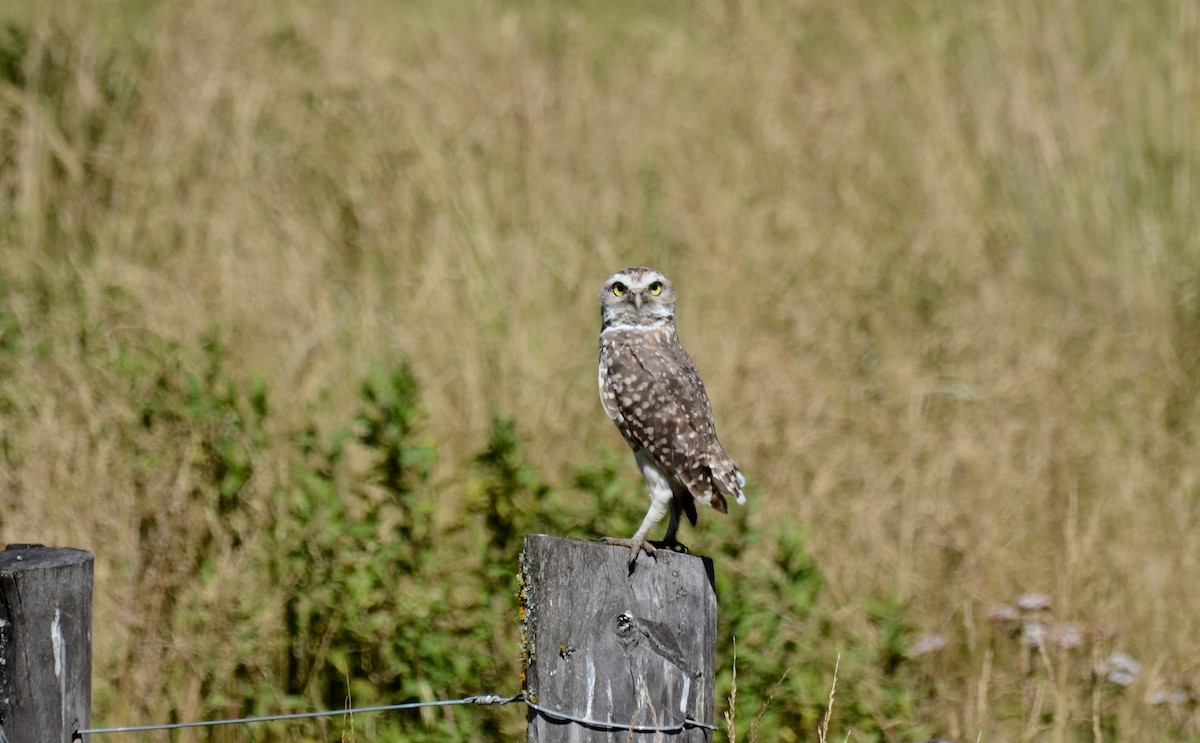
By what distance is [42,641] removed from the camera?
2391 millimetres

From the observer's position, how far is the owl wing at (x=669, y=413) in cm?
373

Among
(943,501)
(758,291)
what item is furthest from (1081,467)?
(758,291)

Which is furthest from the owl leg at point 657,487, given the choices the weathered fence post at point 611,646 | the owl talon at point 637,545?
the weathered fence post at point 611,646

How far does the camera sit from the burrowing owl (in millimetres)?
3732

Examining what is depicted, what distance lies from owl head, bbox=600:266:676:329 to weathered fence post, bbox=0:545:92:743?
2072 millimetres

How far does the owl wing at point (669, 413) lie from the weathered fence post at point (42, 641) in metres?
1.73

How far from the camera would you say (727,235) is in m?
7.38

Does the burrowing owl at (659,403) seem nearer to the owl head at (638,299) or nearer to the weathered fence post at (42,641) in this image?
the owl head at (638,299)

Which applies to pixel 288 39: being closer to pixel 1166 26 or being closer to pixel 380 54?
pixel 380 54

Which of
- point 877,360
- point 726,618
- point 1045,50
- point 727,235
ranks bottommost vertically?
point 726,618

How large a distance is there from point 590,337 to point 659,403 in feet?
8.95

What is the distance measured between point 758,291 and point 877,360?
0.71 m

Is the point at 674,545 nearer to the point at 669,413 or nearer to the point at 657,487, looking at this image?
the point at 657,487

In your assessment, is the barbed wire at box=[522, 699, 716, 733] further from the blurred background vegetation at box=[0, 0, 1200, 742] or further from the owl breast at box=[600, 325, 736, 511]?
the owl breast at box=[600, 325, 736, 511]
